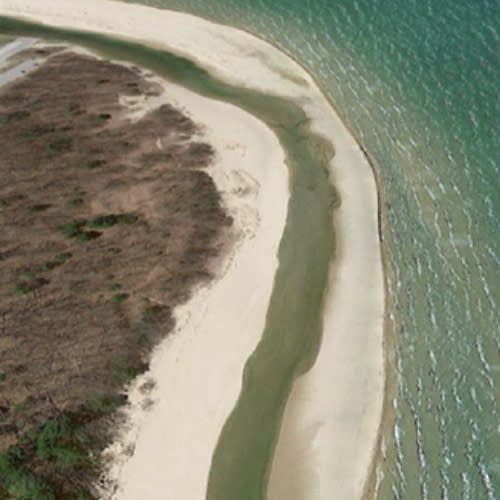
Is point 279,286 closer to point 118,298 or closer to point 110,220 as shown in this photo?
point 118,298

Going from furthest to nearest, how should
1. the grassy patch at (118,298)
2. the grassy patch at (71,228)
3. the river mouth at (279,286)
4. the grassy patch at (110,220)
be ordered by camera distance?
the grassy patch at (110,220) < the grassy patch at (71,228) < the grassy patch at (118,298) < the river mouth at (279,286)

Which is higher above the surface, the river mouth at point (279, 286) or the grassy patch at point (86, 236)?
the river mouth at point (279, 286)

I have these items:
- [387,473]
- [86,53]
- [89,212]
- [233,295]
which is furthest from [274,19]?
[387,473]

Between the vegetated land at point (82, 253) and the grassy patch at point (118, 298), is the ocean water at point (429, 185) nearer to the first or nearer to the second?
the vegetated land at point (82, 253)

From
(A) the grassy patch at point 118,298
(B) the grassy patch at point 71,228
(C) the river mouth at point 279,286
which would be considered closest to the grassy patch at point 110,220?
(B) the grassy patch at point 71,228

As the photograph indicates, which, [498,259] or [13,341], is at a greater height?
[498,259]

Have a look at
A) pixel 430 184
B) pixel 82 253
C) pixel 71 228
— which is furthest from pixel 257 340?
pixel 430 184

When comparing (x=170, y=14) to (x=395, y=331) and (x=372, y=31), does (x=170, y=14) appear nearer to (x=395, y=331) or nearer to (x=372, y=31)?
(x=372, y=31)
